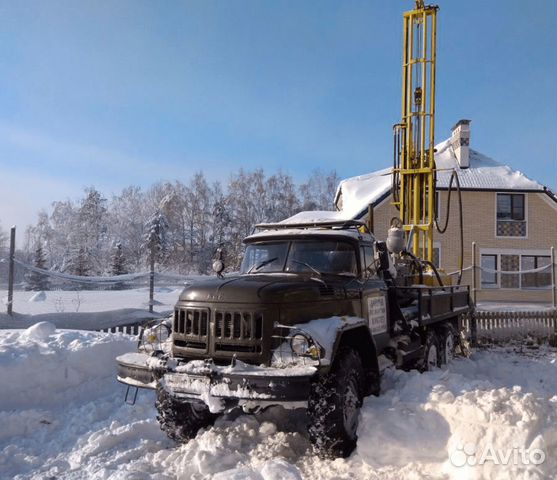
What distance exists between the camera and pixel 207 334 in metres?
4.59

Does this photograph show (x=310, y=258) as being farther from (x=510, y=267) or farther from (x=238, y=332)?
(x=510, y=267)

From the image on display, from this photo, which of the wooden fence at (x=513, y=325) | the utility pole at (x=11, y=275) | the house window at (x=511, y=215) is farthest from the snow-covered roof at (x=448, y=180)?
the utility pole at (x=11, y=275)

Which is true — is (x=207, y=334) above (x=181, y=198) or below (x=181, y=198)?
below

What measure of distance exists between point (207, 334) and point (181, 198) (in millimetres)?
48009

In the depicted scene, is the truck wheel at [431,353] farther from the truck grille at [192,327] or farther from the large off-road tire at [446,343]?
the truck grille at [192,327]

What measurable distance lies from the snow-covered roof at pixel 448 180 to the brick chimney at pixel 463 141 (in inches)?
13.4

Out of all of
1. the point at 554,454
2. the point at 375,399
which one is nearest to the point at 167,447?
the point at 375,399

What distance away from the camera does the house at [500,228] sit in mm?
23578

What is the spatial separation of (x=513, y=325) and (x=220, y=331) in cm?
1065

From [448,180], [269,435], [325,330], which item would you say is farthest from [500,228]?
[325,330]

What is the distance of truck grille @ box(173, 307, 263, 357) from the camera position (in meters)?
4.38

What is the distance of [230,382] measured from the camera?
165 inches

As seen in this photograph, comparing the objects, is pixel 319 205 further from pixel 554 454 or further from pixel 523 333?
pixel 554 454

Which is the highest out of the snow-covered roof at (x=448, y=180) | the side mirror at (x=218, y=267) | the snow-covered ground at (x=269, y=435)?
the snow-covered roof at (x=448, y=180)
